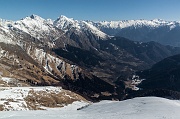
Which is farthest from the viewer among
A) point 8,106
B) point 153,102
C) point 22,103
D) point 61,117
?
point 22,103

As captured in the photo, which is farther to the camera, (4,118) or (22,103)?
(22,103)

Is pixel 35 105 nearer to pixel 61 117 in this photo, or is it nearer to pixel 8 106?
pixel 8 106

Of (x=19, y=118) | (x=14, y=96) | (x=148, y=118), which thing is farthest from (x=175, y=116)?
(x=14, y=96)

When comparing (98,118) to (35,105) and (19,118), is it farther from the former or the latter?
(35,105)

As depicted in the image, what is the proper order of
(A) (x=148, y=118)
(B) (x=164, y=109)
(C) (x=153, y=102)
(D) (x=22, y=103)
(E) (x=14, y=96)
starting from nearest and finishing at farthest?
1. (A) (x=148, y=118)
2. (B) (x=164, y=109)
3. (C) (x=153, y=102)
4. (D) (x=22, y=103)
5. (E) (x=14, y=96)

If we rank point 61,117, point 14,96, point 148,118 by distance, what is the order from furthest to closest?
point 14,96 < point 61,117 < point 148,118

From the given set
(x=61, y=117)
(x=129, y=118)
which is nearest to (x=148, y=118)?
(x=129, y=118)

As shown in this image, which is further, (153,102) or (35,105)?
(35,105)

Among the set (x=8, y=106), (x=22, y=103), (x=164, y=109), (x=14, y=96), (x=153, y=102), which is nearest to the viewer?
(x=164, y=109)
